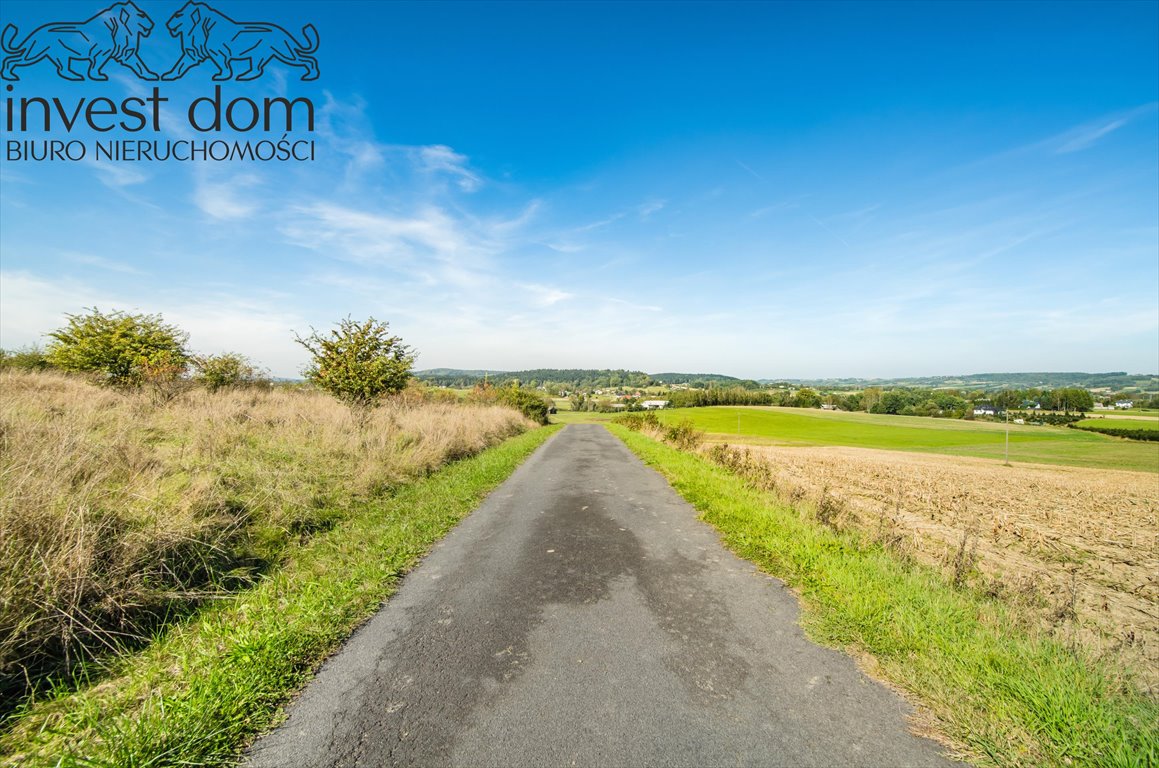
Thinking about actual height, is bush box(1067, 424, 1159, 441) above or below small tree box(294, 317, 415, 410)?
below

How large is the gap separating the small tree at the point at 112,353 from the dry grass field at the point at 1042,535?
1931 cm

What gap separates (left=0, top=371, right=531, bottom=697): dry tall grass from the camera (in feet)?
11.0

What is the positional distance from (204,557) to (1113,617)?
38.7 feet

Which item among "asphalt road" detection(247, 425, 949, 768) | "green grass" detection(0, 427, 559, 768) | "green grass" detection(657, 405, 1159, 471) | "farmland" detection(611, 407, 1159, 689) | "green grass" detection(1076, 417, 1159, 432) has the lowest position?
"green grass" detection(657, 405, 1159, 471)


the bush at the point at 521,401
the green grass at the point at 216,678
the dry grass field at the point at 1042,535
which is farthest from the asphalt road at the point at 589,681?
the bush at the point at 521,401

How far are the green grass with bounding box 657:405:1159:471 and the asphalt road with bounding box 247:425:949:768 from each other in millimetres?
29138

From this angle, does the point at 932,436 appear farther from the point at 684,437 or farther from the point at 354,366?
the point at 354,366

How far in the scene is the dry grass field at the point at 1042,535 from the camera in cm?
515

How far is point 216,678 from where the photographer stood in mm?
2984

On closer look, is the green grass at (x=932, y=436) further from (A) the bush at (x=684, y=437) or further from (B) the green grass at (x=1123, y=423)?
(A) the bush at (x=684, y=437)

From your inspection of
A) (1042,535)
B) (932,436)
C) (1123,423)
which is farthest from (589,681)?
(1123,423)

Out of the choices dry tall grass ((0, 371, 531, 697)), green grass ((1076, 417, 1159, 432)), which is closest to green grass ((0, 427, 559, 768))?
dry tall grass ((0, 371, 531, 697))

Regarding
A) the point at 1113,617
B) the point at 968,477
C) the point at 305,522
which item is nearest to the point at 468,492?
the point at 305,522

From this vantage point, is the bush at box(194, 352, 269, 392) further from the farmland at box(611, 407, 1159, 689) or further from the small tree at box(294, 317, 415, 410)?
the farmland at box(611, 407, 1159, 689)
